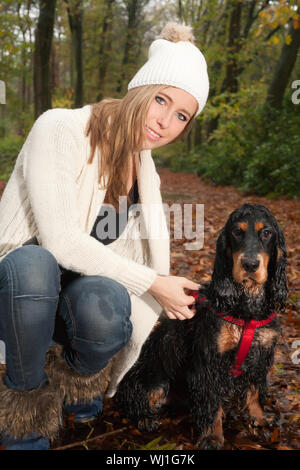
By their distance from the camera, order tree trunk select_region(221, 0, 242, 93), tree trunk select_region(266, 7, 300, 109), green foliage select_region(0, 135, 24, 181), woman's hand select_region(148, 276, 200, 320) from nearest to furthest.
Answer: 1. woman's hand select_region(148, 276, 200, 320)
2. tree trunk select_region(266, 7, 300, 109)
3. green foliage select_region(0, 135, 24, 181)
4. tree trunk select_region(221, 0, 242, 93)

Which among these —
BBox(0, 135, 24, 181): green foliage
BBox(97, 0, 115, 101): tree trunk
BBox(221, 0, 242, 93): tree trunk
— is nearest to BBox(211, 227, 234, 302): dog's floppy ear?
BBox(0, 135, 24, 181): green foliage

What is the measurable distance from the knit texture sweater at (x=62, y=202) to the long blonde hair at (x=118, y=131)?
54 millimetres

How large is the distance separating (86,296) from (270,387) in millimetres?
1658

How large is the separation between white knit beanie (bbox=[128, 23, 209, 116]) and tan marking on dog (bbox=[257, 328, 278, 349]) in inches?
54.9

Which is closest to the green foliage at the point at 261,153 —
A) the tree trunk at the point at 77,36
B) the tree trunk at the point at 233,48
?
the tree trunk at the point at 233,48

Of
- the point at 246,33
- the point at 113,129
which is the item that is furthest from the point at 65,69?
the point at 113,129

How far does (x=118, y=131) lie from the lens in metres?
2.24

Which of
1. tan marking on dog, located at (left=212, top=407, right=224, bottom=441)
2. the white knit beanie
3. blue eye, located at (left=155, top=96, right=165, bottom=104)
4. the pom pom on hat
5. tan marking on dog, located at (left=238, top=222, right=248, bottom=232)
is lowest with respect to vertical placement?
tan marking on dog, located at (left=212, top=407, right=224, bottom=441)

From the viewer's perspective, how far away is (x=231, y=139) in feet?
47.1

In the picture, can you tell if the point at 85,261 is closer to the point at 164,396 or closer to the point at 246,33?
the point at 164,396

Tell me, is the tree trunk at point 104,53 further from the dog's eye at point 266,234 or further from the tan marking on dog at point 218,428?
the tan marking on dog at point 218,428

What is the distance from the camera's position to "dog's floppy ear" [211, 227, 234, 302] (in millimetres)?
2369

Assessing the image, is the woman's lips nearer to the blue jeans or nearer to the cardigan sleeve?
the cardigan sleeve

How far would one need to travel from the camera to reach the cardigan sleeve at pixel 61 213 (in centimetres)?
202
